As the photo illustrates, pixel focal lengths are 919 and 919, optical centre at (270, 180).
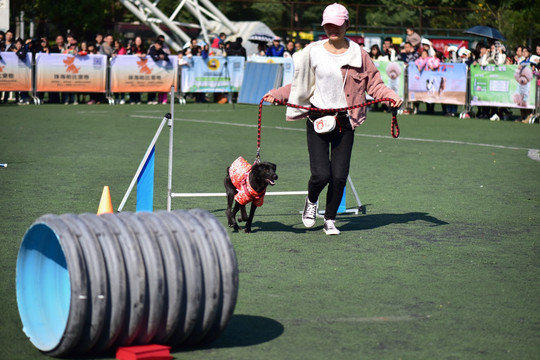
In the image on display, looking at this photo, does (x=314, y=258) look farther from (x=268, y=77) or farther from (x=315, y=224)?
(x=268, y=77)

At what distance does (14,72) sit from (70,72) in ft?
5.16

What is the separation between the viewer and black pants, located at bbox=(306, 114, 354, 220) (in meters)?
8.33

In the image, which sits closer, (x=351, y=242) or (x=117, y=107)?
(x=351, y=242)

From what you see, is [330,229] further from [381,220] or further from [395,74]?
[395,74]

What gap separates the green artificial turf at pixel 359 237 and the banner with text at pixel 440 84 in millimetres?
5186

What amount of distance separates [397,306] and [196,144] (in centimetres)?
1064

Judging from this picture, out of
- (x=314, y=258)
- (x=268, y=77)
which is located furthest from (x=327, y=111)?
(x=268, y=77)

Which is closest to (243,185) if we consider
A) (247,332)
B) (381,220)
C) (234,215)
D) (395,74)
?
(234,215)

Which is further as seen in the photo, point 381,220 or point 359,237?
point 381,220

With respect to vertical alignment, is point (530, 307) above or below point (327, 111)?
below

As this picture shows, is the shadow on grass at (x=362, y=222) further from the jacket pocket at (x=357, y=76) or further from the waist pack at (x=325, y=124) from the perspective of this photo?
the jacket pocket at (x=357, y=76)

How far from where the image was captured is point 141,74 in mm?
26453


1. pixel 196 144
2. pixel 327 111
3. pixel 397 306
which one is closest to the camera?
pixel 397 306

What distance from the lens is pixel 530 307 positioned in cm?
614
